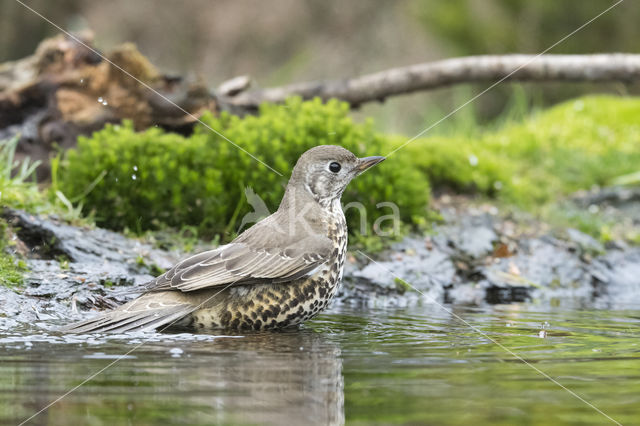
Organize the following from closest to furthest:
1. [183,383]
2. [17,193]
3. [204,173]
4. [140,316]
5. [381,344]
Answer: [183,383] < [381,344] < [140,316] < [17,193] < [204,173]

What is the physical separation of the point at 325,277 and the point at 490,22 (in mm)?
11041

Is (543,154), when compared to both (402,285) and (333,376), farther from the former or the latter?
(333,376)

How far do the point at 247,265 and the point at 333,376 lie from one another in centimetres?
151

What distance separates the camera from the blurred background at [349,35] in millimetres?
14641

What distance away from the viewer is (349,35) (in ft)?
52.7

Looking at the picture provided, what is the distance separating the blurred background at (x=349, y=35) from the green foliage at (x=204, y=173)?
5759mm

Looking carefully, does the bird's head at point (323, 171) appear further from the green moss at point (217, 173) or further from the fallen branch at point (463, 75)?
the fallen branch at point (463, 75)

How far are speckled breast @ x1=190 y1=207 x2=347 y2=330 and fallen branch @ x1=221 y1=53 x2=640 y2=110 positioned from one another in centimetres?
427

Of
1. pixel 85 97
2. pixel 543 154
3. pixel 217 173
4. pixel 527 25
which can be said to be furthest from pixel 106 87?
pixel 527 25

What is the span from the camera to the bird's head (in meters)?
5.64

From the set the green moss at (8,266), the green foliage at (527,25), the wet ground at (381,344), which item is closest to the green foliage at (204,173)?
the wet ground at (381,344)

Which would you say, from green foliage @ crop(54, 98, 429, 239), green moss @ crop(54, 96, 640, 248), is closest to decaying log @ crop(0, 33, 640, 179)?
green moss @ crop(54, 96, 640, 248)

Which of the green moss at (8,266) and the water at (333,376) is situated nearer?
the water at (333,376)

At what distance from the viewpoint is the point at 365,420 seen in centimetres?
302
